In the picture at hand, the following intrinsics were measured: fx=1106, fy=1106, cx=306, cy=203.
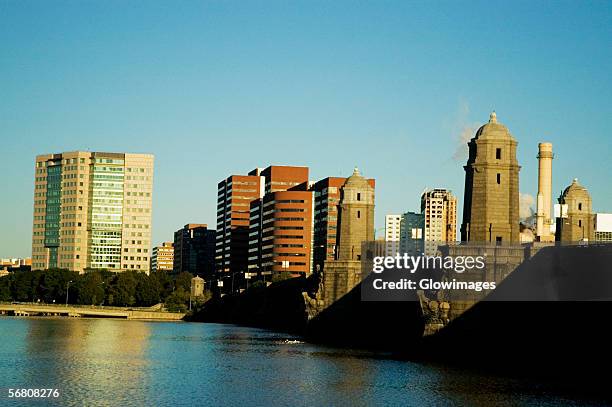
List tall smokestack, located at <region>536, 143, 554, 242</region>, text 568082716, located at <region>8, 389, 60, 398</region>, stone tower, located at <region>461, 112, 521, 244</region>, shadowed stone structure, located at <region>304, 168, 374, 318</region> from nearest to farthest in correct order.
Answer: text 568082716, located at <region>8, 389, 60, 398</region> < stone tower, located at <region>461, 112, 521, 244</region> < shadowed stone structure, located at <region>304, 168, 374, 318</region> < tall smokestack, located at <region>536, 143, 554, 242</region>

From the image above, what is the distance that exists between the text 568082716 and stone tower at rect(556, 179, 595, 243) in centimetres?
8353

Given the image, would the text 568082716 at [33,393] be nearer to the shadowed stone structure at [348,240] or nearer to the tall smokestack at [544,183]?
the shadowed stone structure at [348,240]

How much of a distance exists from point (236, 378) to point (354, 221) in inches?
2643

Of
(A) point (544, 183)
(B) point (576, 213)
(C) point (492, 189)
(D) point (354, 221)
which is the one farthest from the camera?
(A) point (544, 183)

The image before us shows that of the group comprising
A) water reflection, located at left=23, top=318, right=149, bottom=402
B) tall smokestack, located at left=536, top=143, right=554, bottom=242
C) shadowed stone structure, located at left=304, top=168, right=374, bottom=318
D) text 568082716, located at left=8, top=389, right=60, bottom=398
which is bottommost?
water reflection, located at left=23, top=318, right=149, bottom=402

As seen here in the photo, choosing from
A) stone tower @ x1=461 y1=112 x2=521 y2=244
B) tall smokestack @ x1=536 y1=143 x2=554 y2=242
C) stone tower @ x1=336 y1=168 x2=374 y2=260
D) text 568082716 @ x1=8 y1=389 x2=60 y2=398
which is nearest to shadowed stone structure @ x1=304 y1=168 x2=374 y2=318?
stone tower @ x1=336 y1=168 x2=374 y2=260

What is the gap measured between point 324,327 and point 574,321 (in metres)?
67.7

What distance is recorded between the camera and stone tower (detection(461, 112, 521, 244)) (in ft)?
306

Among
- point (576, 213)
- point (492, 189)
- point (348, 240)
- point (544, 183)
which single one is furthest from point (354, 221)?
point (492, 189)

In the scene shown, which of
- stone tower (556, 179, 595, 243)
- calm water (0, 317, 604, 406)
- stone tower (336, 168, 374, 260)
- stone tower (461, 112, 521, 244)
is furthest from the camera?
stone tower (336, 168, 374, 260)

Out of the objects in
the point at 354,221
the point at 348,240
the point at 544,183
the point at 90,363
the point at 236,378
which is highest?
the point at 544,183

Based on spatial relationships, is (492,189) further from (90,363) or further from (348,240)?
(348,240)

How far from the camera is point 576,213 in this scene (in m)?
139

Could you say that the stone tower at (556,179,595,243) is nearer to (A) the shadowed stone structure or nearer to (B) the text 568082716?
(A) the shadowed stone structure
